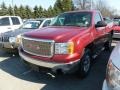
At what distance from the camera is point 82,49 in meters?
5.75

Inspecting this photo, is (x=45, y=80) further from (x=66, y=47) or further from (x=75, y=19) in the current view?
(x=75, y=19)

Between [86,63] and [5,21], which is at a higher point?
[5,21]

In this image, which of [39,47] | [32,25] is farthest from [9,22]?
[39,47]

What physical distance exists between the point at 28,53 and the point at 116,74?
3.61 metres

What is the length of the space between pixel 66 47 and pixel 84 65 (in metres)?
0.98

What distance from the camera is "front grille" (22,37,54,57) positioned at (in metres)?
5.43

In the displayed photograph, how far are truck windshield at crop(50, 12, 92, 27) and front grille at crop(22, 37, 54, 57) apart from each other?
1.49m

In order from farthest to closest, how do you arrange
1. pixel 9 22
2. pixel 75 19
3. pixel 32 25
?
pixel 9 22, pixel 32 25, pixel 75 19

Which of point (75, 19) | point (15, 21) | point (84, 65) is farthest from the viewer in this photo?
point (15, 21)

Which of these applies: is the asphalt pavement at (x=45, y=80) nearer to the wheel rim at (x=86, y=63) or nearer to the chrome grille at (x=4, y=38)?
the wheel rim at (x=86, y=63)

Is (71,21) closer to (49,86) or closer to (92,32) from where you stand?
(92,32)

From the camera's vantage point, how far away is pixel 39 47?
5.69 m

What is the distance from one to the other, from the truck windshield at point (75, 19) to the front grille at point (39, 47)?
149 cm

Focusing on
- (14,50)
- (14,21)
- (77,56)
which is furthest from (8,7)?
(77,56)
